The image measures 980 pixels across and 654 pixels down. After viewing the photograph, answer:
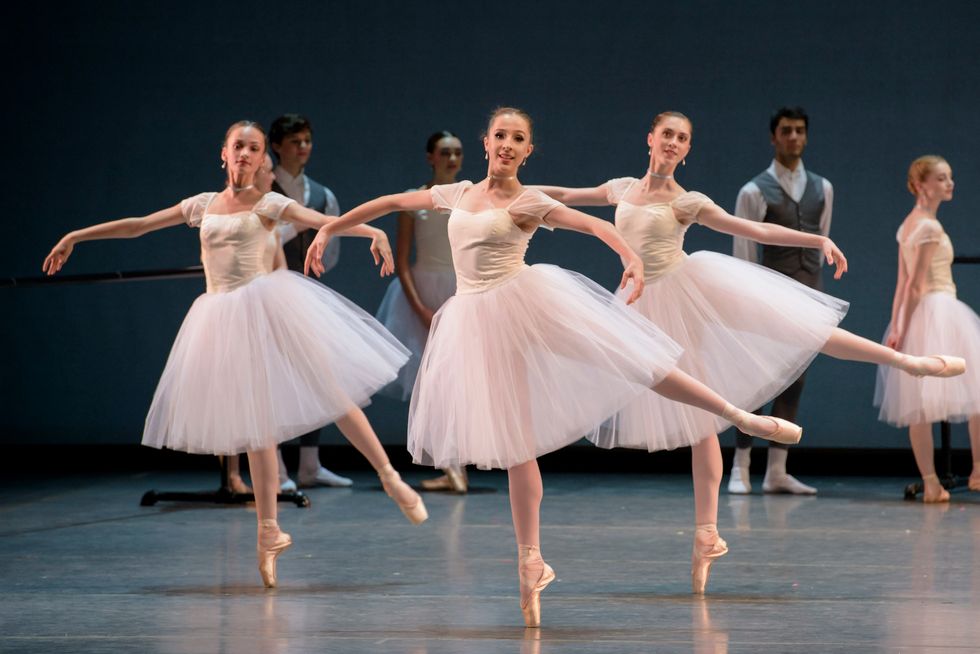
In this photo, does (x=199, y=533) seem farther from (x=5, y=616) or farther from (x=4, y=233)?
(x=4, y=233)

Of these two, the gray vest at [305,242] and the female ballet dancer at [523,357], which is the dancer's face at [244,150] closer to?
the female ballet dancer at [523,357]

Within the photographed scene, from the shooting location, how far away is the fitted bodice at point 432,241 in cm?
608

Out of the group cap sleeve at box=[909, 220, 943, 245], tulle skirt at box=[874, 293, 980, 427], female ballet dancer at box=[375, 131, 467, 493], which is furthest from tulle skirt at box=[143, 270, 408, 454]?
cap sleeve at box=[909, 220, 943, 245]

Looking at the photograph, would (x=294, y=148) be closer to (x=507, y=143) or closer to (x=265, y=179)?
(x=265, y=179)

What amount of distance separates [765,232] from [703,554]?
2.93 feet

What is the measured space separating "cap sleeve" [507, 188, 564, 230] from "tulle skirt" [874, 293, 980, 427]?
2647mm

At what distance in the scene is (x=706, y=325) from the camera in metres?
3.76

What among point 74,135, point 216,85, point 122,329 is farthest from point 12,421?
point 216,85

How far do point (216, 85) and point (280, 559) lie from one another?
3.35 meters

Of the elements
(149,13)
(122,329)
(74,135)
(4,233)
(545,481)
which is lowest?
(545,481)

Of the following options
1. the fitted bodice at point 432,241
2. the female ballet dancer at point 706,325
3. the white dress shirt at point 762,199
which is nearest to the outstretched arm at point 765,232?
the female ballet dancer at point 706,325

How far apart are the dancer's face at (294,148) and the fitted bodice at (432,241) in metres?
0.59

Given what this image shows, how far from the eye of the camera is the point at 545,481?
6.38 m

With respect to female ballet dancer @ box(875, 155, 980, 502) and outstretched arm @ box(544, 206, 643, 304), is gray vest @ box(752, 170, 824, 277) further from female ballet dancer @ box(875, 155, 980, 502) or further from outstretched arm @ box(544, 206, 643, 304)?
outstretched arm @ box(544, 206, 643, 304)
